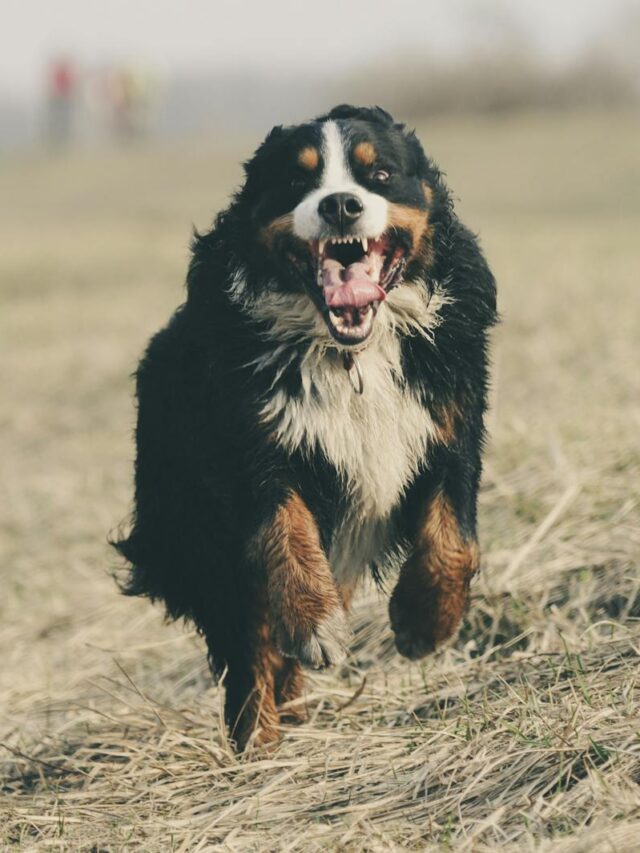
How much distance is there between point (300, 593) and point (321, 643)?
14 centimetres

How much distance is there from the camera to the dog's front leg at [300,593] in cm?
357

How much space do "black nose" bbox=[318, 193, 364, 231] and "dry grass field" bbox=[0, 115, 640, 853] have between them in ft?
4.44

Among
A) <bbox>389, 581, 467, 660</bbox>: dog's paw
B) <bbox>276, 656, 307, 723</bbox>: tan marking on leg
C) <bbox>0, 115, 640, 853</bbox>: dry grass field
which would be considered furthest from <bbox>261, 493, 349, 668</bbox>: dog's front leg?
<bbox>276, 656, 307, 723</bbox>: tan marking on leg

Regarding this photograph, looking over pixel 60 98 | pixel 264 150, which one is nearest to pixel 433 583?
pixel 264 150

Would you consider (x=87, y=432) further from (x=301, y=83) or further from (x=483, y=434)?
(x=301, y=83)

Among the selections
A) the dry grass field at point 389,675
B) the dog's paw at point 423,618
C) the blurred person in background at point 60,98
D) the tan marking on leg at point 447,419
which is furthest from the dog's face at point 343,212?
the blurred person in background at point 60,98

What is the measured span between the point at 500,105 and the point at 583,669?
121 ft

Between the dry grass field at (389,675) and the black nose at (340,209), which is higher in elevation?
the black nose at (340,209)

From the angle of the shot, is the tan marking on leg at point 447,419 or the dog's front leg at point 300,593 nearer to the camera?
the dog's front leg at point 300,593

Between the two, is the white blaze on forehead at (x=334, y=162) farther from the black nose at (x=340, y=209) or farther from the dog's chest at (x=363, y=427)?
the dog's chest at (x=363, y=427)

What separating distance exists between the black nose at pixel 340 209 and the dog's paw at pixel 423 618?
103 centimetres

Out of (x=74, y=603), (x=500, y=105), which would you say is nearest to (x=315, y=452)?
(x=74, y=603)

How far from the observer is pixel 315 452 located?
3764 millimetres

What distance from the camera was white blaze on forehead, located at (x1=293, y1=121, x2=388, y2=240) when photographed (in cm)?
361
